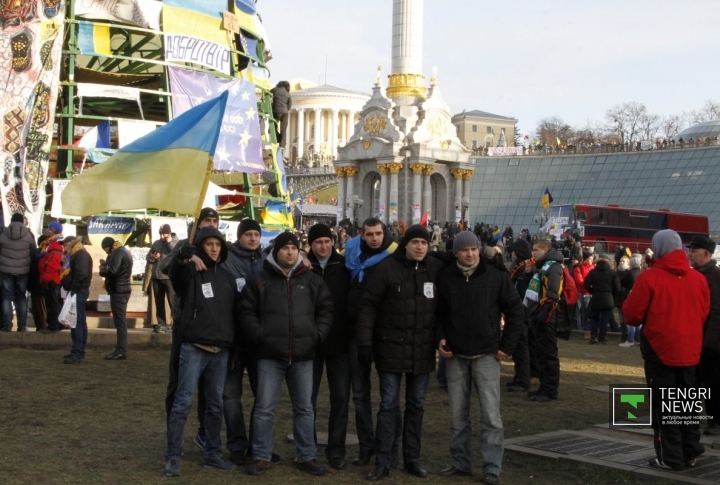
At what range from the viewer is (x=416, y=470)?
7.34 m

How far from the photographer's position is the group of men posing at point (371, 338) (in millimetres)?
7332

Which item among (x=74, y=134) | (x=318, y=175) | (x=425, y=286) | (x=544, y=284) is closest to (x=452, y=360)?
(x=425, y=286)

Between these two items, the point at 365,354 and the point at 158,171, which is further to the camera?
the point at 158,171

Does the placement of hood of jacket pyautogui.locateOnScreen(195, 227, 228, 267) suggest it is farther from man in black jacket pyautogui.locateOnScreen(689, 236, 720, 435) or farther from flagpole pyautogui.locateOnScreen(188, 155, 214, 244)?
man in black jacket pyautogui.locateOnScreen(689, 236, 720, 435)

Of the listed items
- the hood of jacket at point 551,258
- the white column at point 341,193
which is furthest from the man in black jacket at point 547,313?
the white column at point 341,193

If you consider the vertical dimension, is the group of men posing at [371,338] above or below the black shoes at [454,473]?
above

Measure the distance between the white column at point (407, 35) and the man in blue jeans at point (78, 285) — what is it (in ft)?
144

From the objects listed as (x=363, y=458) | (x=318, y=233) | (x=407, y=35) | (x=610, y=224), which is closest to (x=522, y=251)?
(x=318, y=233)

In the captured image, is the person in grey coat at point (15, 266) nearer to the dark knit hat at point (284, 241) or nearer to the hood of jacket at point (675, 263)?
the dark knit hat at point (284, 241)

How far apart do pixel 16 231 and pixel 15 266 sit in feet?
1.80

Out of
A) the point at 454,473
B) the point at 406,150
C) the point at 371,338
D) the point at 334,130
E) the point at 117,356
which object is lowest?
the point at 454,473

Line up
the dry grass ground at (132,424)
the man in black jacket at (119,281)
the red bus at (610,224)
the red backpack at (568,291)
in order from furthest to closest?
the red bus at (610,224) → the man in black jacket at (119,281) → the red backpack at (568,291) → the dry grass ground at (132,424)

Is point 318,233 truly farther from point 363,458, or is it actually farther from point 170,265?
point 363,458
